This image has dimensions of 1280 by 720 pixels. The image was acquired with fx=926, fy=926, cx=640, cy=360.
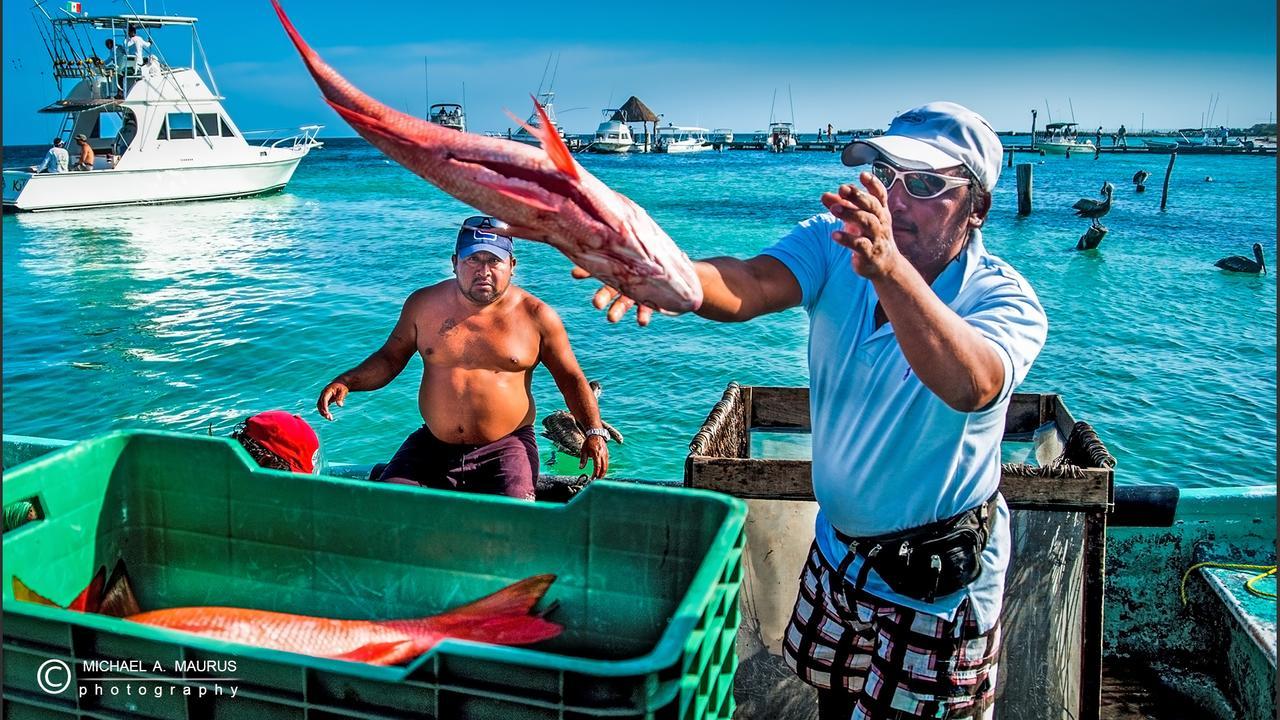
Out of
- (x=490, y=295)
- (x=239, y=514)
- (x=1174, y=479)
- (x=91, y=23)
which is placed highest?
(x=91, y=23)

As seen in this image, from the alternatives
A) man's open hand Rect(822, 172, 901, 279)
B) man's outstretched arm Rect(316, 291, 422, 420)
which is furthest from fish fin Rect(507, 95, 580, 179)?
man's outstretched arm Rect(316, 291, 422, 420)

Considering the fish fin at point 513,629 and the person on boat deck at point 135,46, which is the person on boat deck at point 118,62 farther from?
the fish fin at point 513,629

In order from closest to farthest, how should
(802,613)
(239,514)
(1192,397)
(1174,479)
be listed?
Answer: (802,613)
(239,514)
(1174,479)
(1192,397)

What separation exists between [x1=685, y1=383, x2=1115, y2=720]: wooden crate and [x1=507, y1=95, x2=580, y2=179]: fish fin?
1.80 metres

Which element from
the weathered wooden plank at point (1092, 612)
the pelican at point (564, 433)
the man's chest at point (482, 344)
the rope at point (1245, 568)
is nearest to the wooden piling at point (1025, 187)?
the pelican at point (564, 433)

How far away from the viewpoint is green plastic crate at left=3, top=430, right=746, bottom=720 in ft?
5.95

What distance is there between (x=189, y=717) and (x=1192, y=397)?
13.7 m

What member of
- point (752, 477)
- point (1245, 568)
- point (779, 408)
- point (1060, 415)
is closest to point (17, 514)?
point (752, 477)

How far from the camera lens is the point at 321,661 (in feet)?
6.02

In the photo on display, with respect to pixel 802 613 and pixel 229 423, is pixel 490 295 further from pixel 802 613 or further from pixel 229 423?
pixel 229 423

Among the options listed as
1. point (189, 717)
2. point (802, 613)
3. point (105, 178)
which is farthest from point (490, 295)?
point (105, 178)

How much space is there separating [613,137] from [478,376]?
102 metres

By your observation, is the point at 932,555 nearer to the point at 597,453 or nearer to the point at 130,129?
the point at 597,453

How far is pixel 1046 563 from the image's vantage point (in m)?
3.29
